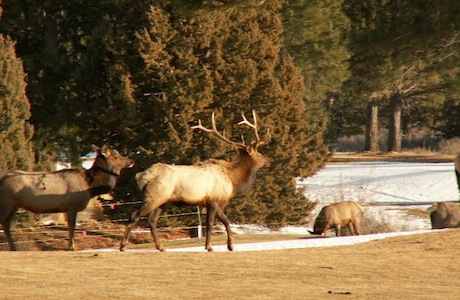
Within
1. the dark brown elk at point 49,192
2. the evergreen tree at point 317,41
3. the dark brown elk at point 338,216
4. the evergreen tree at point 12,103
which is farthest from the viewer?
the evergreen tree at point 317,41

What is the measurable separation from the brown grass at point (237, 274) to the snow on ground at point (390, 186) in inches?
681

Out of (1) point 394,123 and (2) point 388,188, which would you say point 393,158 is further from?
(2) point 388,188

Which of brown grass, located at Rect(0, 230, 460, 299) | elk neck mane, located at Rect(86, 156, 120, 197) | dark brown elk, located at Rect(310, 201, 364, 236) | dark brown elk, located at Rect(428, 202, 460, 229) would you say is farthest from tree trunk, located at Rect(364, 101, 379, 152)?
brown grass, located at Rect(0, 230, 460, 299)

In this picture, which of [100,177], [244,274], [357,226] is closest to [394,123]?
[357,226]

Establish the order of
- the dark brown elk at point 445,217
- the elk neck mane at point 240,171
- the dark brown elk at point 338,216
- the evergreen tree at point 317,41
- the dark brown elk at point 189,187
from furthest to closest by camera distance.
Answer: the evergreen tree at point 317,41 < the dark brown elk at point 445,217 < the dark brown elk at point 338,216 < the elk neck mane at point 240,171 < the dark brown elk at point 189,187

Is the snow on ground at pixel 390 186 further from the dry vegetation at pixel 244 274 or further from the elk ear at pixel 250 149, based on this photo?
the dry vegetation at pixel 244 274

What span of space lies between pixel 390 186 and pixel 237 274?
29.1 m

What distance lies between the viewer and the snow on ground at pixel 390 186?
3528 centimetres

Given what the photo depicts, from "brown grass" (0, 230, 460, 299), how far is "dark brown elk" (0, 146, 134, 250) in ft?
4.89

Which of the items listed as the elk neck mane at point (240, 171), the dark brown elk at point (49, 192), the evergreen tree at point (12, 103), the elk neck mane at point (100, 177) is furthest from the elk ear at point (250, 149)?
the evergreen tree at point (12, 103)

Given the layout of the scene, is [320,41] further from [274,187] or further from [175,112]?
[175,112]

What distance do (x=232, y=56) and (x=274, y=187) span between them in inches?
167

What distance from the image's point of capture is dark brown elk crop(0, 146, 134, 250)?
1625 cm

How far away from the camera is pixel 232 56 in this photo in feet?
86.3
